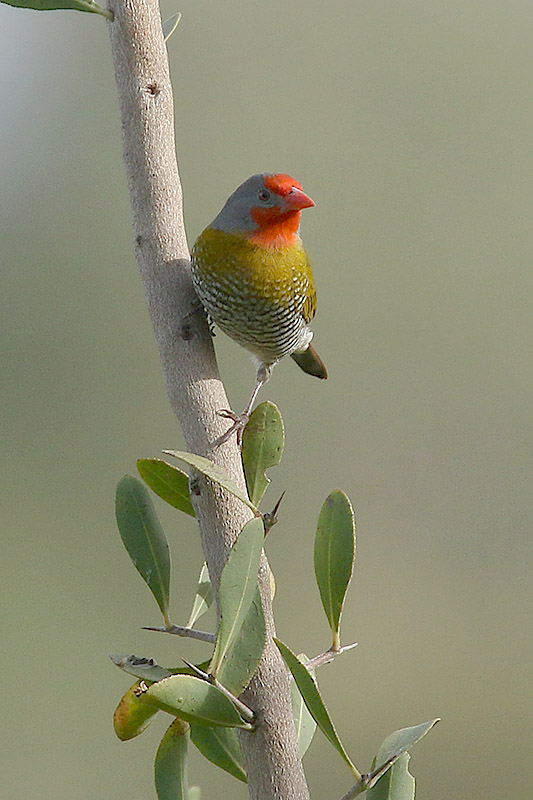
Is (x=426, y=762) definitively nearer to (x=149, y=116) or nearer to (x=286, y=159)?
(x=286, y=159)

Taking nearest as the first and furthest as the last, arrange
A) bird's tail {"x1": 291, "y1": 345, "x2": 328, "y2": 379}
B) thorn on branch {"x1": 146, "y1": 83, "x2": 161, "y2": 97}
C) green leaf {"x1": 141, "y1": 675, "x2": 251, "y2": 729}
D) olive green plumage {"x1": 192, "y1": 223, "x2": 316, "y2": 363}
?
green leaf {"x1": 141, "y1": 675, "x2": 251, "y2": 729}
thorn on branch {"x1": 146, "y1": 83, "x2": 161, "y2": 97}
olive green plumage {"x1": 192, "y1": 223, "x2": 316, "y2": 363}
bird's tail {"x1": 291, "y1": 345, "x2": 328, "y2": 379}

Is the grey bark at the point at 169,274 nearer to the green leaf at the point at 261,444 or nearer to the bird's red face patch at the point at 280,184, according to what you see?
the green leaf at the point at 261,444

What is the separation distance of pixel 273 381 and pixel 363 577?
0.65 metres

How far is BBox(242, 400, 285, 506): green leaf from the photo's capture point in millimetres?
370

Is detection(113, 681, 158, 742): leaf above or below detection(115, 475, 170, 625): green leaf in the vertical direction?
below

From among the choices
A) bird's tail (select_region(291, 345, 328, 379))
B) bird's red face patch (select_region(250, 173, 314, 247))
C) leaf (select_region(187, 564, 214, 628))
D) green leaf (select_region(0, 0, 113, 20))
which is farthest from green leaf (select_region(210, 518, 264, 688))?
bird's tail (select_region(291, 345, 328, 379))

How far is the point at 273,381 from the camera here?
2.17 m

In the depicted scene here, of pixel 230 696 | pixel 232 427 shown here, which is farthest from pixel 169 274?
pixel 230 696

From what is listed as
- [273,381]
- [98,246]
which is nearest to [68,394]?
[98,246]

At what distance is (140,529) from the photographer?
1.25 feet

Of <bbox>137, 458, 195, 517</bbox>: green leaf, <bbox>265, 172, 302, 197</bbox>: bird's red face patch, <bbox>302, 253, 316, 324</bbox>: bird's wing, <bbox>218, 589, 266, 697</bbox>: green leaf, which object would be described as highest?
<bbox>265, 172, 302, 197</bbox>: bird's red face patch

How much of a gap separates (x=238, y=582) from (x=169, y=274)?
0.15 metres

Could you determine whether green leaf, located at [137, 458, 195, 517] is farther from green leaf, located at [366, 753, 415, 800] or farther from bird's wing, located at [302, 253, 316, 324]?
bird's wing, located at [302, 253, 316, 324]

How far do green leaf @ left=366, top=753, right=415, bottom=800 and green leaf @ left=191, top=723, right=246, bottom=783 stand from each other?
57 mm
